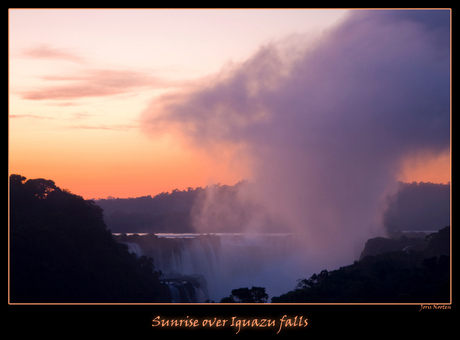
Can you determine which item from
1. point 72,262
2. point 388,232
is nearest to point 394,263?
point 72,262

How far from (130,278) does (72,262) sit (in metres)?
3.76

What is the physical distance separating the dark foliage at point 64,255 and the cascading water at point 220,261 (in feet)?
19.2

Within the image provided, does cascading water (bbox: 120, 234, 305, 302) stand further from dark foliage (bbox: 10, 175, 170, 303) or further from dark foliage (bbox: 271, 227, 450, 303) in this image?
dark foliage (bbox: 271, 227, 450, 303)

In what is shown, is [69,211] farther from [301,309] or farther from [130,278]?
[301,309]

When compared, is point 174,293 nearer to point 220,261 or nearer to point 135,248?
point 135,248

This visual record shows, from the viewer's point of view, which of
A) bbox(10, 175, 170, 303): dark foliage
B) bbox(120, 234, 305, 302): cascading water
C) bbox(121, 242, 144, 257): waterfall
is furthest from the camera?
bbox(120, 234, 305, 302): cascading water

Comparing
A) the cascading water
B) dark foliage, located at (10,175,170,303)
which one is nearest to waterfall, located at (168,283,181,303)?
the cascading water

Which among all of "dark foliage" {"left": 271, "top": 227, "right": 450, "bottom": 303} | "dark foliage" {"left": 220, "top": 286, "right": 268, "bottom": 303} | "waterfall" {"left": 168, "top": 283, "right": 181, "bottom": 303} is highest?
"dark foliage" {"left": 271, "top": 227, "right": 450, "bottom": 303}

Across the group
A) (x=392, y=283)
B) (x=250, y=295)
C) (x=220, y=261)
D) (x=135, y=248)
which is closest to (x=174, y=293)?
(x=135, y=248)

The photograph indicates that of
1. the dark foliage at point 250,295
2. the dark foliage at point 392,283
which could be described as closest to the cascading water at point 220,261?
the dark foliage at point 250,295

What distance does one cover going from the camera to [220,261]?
148 ft

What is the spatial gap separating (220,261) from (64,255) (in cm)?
2584

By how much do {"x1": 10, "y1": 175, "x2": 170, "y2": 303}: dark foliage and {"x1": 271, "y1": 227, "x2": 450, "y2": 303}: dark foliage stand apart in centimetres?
849

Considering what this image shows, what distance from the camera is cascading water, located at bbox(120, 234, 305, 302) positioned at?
3606cm
